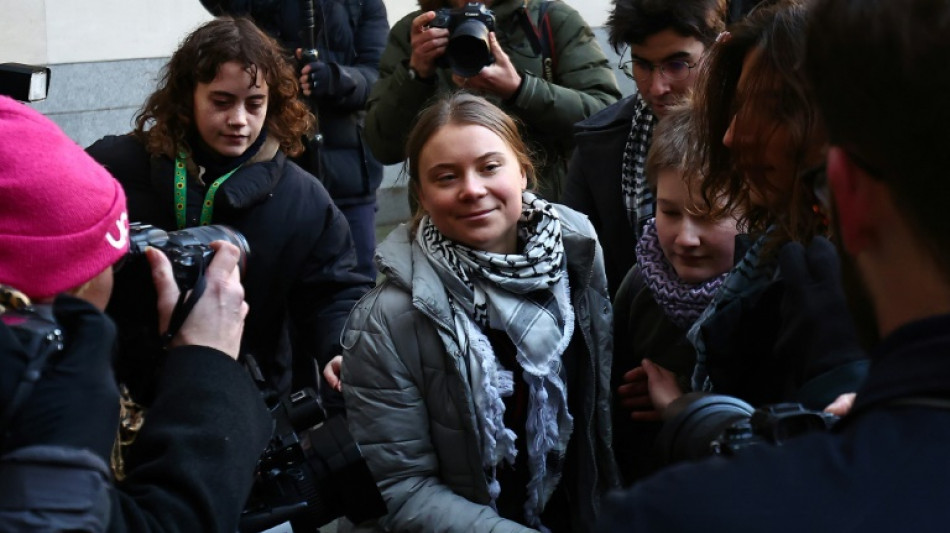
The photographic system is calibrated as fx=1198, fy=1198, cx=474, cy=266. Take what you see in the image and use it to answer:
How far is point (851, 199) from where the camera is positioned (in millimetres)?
1016

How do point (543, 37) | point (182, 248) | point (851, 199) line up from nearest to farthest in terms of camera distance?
point (851, 199) < point (182, 248) < point (543, 37)

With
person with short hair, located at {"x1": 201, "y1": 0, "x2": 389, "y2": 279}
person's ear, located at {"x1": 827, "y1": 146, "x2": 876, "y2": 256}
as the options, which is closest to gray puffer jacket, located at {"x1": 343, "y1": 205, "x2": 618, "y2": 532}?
person's ear, located at {"x1": 827, "y1": 146, "x2": 876, "y2": 256}

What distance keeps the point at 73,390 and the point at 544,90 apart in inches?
97.4

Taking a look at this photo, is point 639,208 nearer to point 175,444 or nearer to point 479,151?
point 479,151

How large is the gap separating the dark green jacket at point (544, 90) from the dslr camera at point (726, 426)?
2220 mm

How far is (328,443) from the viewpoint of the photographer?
2041mm

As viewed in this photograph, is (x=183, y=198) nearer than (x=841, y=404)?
No

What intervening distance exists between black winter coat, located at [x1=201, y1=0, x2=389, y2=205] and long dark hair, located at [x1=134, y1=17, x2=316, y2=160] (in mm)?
786

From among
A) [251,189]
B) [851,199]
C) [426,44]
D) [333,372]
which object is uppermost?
[851,199]

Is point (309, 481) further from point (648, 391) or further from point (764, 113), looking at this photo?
point (764, 113)

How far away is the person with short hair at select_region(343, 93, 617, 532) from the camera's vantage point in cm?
244

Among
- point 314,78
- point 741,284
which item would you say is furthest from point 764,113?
point 314,78

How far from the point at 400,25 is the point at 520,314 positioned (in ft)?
6.03

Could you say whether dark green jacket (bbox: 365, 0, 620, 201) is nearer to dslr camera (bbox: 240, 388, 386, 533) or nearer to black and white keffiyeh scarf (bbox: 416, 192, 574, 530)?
black and white keffiyeh scarf (bbox: 416, 192, 574, 530)
